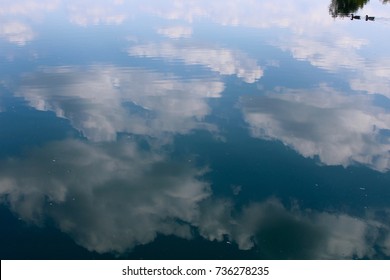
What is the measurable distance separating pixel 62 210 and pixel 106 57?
19.7m

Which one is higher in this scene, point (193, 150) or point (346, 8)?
point (346, 8)

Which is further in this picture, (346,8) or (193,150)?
(346,8)

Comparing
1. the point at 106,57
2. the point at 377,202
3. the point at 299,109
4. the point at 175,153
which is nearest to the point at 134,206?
the point at 175,153

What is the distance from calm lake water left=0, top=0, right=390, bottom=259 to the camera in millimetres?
13234

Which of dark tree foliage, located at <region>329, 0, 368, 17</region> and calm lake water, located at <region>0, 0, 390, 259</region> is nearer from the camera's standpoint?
calm lake water, located at <region>0, 0, 390, 259</region>

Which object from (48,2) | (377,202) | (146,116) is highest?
(48,2)

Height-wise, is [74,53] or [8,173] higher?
[74,53]

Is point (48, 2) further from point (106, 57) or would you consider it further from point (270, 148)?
point (270, 148)

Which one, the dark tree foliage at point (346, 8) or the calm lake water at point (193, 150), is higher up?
the dark tree foliage at point (346, 8)

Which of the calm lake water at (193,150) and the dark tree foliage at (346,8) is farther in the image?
the dark tree foliage at (346,8)

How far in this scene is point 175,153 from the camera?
58.6 ft

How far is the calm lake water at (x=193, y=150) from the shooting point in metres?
13.2

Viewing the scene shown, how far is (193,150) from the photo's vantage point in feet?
59.4

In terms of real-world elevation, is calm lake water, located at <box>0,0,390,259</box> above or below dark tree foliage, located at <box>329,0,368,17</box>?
below
